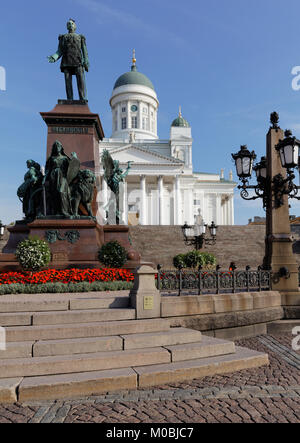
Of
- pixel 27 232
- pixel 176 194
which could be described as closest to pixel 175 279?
pixel 27 232

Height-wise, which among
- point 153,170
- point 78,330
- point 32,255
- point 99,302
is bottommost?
point 78,330

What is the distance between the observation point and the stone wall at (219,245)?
2775 cm

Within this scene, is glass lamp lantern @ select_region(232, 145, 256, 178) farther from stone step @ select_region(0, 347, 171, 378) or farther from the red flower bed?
stone step @ select_region(0, 347, 171, 378)

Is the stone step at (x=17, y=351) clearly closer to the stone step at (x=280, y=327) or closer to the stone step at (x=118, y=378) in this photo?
the stone step at (x=118, y=378)

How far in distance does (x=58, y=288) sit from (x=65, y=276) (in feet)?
2.17

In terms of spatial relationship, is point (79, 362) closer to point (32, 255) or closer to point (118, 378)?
point (118, 378)

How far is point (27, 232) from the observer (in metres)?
11.3

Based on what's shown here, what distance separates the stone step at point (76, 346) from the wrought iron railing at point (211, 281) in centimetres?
239

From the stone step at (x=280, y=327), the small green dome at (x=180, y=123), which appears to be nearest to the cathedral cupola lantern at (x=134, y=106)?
the small green dome at (x=180, y=123)

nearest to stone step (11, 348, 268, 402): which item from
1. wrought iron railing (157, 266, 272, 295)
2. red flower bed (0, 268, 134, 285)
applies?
wrought iron railing (157, 266, 272, 295)

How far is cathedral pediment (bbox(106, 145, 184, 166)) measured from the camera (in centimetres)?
6272

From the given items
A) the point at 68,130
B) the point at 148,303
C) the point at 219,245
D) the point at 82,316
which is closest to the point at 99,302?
the point at 82,316

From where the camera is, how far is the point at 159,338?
579cm

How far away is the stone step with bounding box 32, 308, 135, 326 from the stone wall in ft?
63.8
